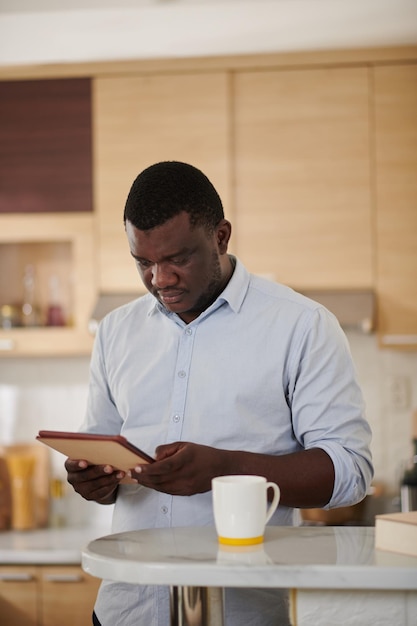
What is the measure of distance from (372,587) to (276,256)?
2.33 meters

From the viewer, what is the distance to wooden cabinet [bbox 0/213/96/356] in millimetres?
3557

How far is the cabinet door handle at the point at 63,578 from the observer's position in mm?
3301

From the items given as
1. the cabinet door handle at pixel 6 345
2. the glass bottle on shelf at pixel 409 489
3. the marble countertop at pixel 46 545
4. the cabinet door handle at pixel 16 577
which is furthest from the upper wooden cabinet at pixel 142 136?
the glass bottle on shelf at pixel 409 489

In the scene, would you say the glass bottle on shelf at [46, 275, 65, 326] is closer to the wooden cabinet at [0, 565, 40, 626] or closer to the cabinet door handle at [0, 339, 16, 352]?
the cabinet door handle at [0, 339, 16, 352]

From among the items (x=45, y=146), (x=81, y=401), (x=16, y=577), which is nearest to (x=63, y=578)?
(x=16, y=577)

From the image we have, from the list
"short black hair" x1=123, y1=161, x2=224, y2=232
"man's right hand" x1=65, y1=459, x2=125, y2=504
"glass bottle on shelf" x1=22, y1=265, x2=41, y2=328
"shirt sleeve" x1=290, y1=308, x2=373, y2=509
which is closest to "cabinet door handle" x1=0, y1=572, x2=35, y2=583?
"glass bottle on shelf" x1=22, y1=265, x2=41, y2=328

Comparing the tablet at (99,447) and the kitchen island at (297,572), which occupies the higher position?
the tablet at (99,447)

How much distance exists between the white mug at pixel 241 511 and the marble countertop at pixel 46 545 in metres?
2.10

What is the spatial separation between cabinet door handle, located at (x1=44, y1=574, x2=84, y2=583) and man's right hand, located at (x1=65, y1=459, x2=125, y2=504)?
175 cm

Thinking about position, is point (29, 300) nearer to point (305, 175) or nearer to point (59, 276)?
point (59, 276)

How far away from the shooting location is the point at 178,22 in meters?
3.13

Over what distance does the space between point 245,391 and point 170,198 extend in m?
0.38

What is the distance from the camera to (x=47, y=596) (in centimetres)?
331

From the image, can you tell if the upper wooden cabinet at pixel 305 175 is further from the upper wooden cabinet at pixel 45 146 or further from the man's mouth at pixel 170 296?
the man's mouth at pixel 170 296
